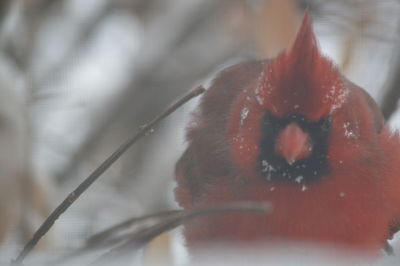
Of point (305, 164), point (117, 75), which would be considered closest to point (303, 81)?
point (305, 164)

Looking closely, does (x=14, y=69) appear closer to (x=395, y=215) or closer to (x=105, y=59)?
(x=105, y=59)

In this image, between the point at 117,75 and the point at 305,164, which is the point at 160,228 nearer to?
the point at 305,164

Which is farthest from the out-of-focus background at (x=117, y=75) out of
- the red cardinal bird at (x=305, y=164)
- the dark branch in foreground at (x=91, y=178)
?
the dark branch in foreground at (x=91, y=178)

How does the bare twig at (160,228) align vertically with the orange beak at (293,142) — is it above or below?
below

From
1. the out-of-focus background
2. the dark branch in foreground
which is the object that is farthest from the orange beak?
the out-of-focus background

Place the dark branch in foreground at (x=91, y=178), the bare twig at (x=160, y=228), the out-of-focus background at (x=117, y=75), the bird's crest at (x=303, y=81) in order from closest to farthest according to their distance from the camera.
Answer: the bare twig at (x=160, y=228), the dark branch in foreground at (x=91, y=178), the bird's crest at (x=303, y=81), the out-of-focus background at (x=117, y=75)

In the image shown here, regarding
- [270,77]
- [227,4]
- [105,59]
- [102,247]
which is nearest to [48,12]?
[105,59]

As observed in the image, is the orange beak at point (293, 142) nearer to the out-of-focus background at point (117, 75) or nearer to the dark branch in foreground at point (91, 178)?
the dark branch in foreground at point (91, 178)
